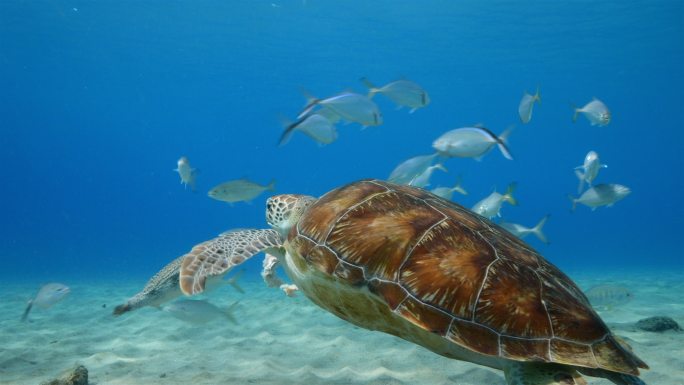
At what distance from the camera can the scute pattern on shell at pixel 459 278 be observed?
1.98 metres

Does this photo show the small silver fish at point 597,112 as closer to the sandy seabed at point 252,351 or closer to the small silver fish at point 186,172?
the sandy seabed at point 252,351

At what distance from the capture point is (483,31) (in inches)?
1033

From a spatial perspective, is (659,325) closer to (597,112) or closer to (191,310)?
(597,112)

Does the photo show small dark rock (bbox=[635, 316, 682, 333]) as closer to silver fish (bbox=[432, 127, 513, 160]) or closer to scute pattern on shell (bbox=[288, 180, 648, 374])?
silver fish (bbox=[432, 127, 513, 160])

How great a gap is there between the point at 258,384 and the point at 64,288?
3.45 metres

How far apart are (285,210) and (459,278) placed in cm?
166

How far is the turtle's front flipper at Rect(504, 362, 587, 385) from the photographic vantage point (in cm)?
196

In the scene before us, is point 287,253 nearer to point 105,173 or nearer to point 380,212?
point 380,212

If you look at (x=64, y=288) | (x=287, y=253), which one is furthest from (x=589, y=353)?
(x=64, y=288)

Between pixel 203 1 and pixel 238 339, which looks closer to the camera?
pixel 238 339

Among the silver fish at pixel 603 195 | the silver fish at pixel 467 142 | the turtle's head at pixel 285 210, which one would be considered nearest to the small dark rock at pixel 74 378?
the turtle's head at pixel 285 210

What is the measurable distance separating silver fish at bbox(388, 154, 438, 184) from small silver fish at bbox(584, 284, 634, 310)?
2.54 meters

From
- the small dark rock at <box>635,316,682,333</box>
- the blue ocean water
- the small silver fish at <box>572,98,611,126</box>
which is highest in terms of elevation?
the blue ocean water

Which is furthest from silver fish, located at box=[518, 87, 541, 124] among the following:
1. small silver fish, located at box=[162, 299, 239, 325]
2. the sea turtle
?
small silver fish, located at box=[162, 299, 239, 325]
